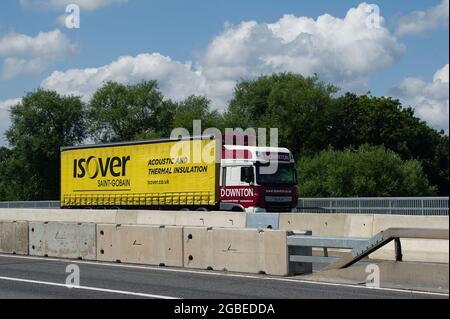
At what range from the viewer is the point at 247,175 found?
2762 cm

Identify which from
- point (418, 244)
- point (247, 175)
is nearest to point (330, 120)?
point (247, 175)

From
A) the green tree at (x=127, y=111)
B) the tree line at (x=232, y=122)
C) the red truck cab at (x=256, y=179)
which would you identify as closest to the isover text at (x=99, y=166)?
the red truck cab at (x=256, y=179)

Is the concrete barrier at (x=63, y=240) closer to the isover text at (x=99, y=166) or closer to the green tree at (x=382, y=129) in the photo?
the isover text at (x=99, y=166)

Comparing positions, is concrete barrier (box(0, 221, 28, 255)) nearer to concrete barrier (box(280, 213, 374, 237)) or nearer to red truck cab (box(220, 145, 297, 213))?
concrete barrier (box(280, 213, 374, 237))

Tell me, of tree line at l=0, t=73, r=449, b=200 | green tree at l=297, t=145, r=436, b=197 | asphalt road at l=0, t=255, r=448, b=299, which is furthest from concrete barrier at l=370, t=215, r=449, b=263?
tree line at l=0, t=73, r=449, b=200

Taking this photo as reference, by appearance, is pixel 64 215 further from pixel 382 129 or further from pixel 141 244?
pixel 382 129

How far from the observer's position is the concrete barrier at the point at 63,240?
17.3 meters

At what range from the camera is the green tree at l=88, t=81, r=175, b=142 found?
91.1 m

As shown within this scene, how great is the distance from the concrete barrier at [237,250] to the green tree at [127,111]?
76.2 metres

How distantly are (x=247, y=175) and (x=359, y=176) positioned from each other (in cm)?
3000

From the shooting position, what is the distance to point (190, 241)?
594 inches

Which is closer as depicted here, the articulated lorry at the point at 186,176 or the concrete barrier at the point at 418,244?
the concrete barrier at the point at 418,244
